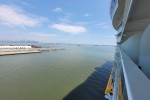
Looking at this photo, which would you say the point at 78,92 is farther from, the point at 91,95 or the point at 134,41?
the point at 134,41

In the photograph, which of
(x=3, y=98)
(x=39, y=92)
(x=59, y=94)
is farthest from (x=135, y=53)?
(x=3, y=98)

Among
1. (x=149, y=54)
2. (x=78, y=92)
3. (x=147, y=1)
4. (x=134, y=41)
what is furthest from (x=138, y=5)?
(x=78, y=92)

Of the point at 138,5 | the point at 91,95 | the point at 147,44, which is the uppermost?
the point at 138,5

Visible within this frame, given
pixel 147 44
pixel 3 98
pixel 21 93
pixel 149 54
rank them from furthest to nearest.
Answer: pixel 21 93, pixel 3 98, pixel 147 44, pixel 149 54

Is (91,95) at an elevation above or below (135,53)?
below

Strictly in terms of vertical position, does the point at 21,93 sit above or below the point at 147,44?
below

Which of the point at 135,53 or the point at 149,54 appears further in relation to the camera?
the point at 135,53

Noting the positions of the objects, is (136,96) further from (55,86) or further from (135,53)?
(55,86)

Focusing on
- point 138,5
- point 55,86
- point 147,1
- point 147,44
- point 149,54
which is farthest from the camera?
point 55,86

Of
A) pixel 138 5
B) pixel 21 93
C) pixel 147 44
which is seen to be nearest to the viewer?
pixel 138 5
